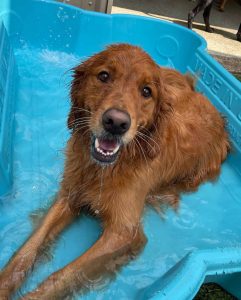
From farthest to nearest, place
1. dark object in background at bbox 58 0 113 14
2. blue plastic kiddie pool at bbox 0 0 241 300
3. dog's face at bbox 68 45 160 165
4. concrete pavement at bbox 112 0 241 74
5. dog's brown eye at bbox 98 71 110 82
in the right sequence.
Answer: concrete pavement at bbox 112 0 241 74, dark object in background at bbox 58 0 113 14, blue plastic kiddie pool at bbox 0 0 241 300, dog's brown eye at bbox 98 71 110 82, dog's face at bbox 68 45 160 165

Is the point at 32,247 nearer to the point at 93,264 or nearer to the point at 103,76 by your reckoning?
the point at 93,264

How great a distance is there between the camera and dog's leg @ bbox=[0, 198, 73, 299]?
9.14ft

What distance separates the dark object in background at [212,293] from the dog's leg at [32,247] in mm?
1180

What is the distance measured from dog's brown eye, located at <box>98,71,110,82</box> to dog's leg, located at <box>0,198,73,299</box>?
1076 mm

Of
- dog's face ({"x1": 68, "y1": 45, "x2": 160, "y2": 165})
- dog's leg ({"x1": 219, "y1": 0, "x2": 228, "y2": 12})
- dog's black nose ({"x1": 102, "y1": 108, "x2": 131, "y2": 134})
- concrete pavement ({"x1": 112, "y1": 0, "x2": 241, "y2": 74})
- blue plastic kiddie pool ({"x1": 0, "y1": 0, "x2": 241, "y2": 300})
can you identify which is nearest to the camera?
dog's black nose ({"x1": 102, "y1": 108, "x2": 131, "y2": 134})

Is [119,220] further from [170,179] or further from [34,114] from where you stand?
[34,114]

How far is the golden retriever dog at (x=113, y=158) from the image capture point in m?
2.77

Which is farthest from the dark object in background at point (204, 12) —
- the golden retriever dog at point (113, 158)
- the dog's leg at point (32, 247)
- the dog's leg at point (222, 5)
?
the dog's leg at point (32, 247)

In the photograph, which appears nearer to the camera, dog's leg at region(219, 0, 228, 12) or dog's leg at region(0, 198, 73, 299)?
dog's leg at region(0, 198, 73, 299)

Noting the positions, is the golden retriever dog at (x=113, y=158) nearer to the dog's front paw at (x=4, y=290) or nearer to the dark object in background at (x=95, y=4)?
the dog's front paw at (x=4, y=290)

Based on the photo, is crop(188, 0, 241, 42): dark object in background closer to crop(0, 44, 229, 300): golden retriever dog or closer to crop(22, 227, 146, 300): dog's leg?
crop(0, 44, 229, 300): golden retriever dog

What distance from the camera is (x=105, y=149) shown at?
9.23 feet

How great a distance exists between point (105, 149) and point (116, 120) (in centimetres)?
33

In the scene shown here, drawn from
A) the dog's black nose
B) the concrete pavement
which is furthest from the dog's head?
the concrete pavement
